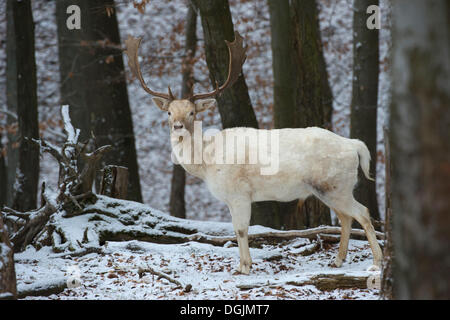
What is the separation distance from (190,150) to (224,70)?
2.29m

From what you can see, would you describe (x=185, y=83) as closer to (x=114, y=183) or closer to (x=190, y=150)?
(x=114, y=183)

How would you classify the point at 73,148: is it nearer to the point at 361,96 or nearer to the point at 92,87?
the point at 92,87

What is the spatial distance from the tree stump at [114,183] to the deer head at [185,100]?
1525 millimetres

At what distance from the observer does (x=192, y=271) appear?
21.1 ft

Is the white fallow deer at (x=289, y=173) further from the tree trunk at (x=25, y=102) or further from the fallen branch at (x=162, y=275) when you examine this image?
the tree trunk at (x=25, y=102)

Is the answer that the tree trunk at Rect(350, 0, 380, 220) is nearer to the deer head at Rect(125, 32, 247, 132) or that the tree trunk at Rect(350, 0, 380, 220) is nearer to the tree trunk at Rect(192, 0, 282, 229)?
the tree trunk at Rect(192, 0, 282, 229)

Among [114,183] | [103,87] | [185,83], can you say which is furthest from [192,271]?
[185,83]

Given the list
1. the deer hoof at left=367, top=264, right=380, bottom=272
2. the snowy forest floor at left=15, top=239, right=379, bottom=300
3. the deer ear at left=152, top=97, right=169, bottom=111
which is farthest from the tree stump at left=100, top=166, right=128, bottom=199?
the deer hoof at left=367, top=264, right=380, bottom=272

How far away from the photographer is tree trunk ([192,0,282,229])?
27.8ft

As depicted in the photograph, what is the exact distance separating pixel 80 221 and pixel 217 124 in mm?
9518

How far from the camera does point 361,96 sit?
34.6 ft
